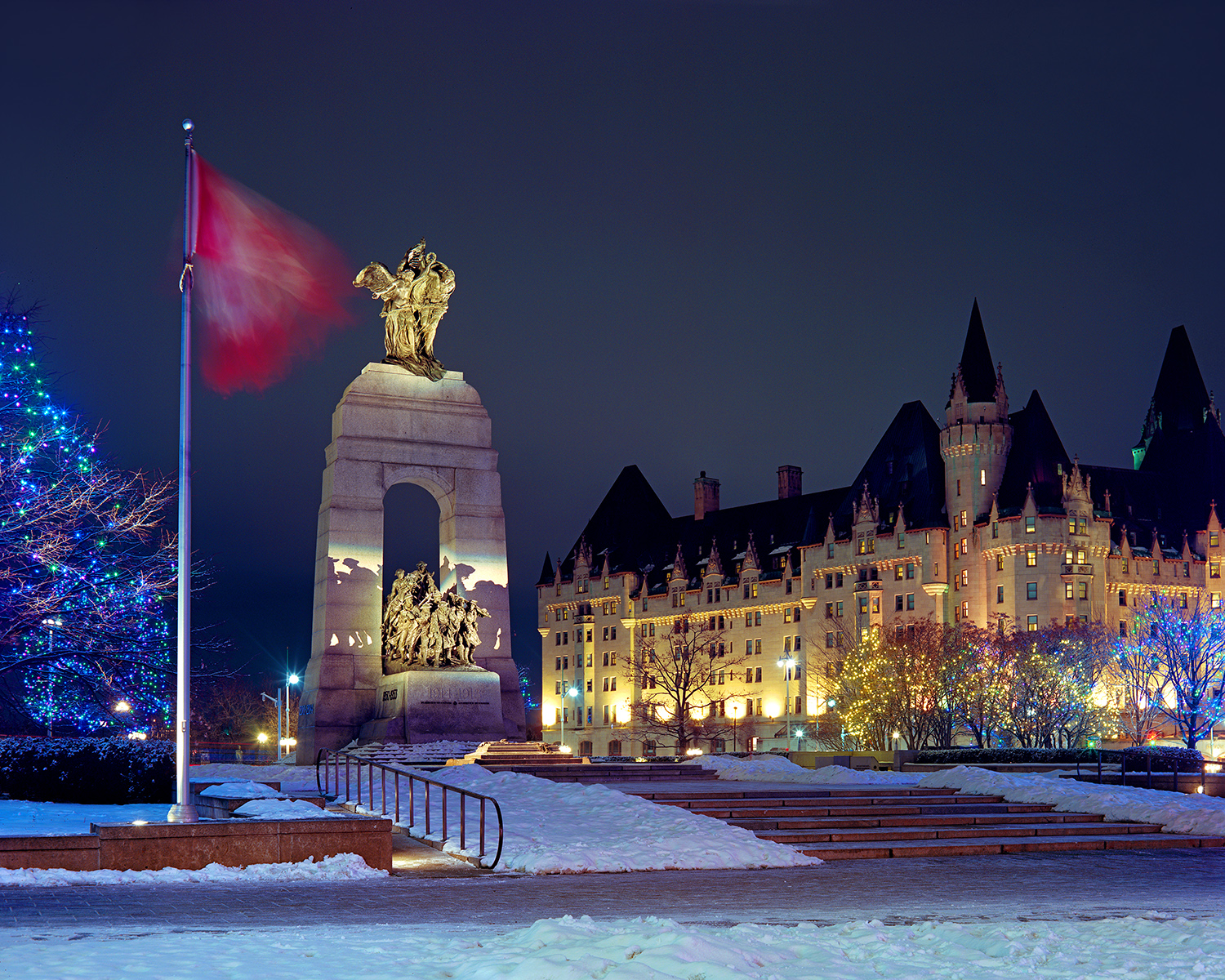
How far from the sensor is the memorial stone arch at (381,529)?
38.5m

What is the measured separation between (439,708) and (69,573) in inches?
504

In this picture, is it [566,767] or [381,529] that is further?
[381,529]

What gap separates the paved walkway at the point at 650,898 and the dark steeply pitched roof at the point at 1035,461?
87.0m

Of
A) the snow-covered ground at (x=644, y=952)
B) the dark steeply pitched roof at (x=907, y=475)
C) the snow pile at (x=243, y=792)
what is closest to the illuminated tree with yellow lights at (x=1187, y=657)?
the dark steeply pitched roof at (x=907, y=475)

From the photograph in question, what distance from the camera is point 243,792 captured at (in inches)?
880

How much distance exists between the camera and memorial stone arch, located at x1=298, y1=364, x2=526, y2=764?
3847 cm

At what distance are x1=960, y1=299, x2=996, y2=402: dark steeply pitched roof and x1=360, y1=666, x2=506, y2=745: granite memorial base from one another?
75585 millimetres

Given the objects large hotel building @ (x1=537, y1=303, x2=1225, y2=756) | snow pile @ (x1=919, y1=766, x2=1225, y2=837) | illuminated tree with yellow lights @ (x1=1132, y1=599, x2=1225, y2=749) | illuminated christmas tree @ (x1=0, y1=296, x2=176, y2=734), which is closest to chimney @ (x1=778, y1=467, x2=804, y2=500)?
large hotel building @ (x1=537, y1=303, x2=1225, y2=756)

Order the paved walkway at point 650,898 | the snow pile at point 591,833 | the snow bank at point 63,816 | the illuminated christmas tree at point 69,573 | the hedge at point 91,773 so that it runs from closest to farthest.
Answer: the paved walkway at point 650,898, the snow pile at point 591,833, the snow bank at point 63,816, the illuminated christmas tree at point 69,573, the hedge at point 91,773

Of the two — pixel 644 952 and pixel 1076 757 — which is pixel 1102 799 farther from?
pixel 644 952

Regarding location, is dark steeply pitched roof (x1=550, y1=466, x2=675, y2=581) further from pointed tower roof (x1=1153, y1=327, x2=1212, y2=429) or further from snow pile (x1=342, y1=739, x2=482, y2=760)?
snow pile (x1=342, y1=739, x2=482, y2=760)

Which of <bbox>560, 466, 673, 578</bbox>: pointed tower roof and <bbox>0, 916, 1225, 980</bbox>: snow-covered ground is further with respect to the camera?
<bbox>560, 466, 673, 578</bbox>: pointed tower roof

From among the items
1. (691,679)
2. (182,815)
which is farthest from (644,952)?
(691,679)

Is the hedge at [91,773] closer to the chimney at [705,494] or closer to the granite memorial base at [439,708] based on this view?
the granite memorial base at [439,708]
